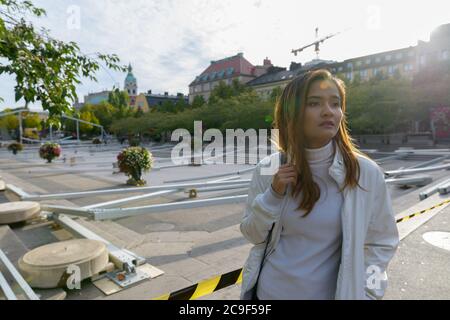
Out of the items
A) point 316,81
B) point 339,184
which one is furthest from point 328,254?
point 316,81

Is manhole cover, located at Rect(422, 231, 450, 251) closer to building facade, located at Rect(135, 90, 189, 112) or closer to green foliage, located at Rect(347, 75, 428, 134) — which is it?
green foliage, located at Rect(347, 75, 428, 134)

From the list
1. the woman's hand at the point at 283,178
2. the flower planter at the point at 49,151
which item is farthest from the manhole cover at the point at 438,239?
the flower planter at the point at 49,151

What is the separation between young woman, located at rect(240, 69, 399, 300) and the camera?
151 centimetres

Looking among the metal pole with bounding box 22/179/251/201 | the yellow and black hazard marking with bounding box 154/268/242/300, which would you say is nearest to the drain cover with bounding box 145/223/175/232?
the metal pole with bounding box 22/179/251/201

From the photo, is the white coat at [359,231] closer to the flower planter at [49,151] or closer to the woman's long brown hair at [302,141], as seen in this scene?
the woman's long brown hair at [302,141]

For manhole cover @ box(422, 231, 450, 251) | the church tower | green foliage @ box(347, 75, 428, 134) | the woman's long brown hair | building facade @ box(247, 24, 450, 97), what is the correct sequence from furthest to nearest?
the church tower → building facade @ box(247, 24, 450, 97) → green foliage @ box(347, 75, 428, 134) → manhole cover @ box(422, 231, 450, 251) → the woman's long brown hair

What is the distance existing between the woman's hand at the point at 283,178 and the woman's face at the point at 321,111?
0.25 metres

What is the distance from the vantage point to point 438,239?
5055 millimetres

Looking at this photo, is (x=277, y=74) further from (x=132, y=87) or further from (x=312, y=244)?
(x=312, y=244)

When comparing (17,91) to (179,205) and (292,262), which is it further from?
(179,205)

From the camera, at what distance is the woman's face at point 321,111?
1.52 m

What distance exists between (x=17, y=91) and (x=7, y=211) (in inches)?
181

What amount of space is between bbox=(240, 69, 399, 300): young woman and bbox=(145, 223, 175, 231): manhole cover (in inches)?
193

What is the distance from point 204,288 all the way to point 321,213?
223cm
